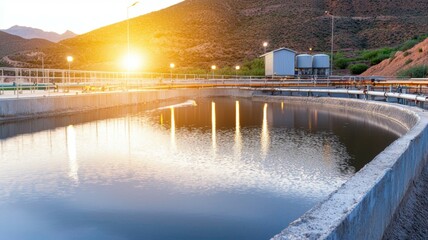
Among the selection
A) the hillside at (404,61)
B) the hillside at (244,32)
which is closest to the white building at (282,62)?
the hillside at (404,61)

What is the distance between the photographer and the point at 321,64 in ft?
237

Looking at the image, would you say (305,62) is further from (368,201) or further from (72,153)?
(368,201)

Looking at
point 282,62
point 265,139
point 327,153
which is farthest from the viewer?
point 282,62

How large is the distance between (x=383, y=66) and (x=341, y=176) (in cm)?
6073

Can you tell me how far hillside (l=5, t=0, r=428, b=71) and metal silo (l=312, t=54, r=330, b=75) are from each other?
33613mm

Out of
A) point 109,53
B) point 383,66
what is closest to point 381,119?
point 383,66

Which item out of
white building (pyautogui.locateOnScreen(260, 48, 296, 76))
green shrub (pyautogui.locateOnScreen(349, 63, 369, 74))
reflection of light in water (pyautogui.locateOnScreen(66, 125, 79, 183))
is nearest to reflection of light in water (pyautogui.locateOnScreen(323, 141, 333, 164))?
reflection of light in water (pyautogui.locateOnScreen(66, 125, 79, 183))

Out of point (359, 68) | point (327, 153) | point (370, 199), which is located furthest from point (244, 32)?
point (370, 199)

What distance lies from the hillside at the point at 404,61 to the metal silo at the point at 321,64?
534cm

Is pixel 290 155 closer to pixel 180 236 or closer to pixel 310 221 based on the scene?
pixel 180 236

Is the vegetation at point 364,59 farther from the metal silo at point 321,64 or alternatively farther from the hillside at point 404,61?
the metal silo at point 321,64

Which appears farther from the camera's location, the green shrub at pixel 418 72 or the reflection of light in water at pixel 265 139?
the green shrub at pixel 418 72

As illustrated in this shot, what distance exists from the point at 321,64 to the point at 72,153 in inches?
2353

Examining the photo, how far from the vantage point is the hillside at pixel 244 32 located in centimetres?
11025
